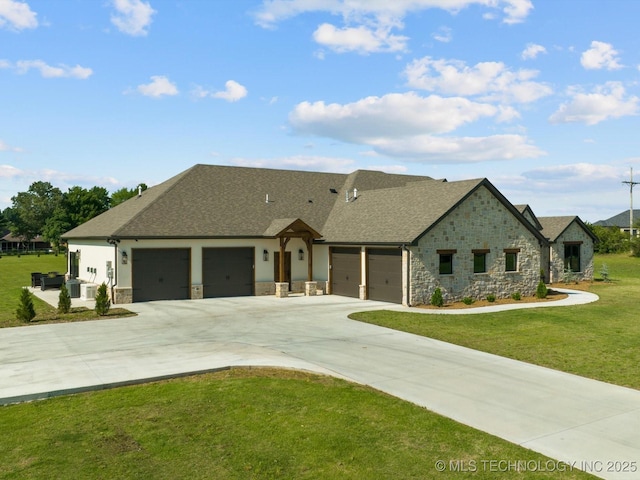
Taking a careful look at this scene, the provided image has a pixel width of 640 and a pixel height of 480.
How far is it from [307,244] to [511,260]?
11498 millimetres

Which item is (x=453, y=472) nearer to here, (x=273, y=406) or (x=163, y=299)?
(x=273, y=406)

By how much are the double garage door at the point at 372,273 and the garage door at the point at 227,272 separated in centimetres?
497

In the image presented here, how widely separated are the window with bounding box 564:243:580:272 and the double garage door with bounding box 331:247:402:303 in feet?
57.5

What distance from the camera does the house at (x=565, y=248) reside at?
34.8 metres

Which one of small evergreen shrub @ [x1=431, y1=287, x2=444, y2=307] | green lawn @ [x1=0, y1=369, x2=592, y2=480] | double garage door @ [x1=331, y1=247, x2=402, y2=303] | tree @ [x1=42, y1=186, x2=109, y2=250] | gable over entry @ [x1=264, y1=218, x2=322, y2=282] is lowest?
green lawn @ [x1=0, y1=369, x2=592, y2=480]

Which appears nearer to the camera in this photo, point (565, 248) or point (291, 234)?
point (291, 234)

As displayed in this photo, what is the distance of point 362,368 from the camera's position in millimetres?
12000

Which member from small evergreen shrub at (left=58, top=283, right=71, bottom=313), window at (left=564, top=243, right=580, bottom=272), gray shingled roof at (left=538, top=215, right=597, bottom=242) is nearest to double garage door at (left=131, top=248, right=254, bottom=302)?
small evergreen shrub at (left=58, top=283, right=71, bottom=313)

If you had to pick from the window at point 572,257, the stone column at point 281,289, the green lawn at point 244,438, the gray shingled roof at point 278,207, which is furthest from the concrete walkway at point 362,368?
the window at point 572,257

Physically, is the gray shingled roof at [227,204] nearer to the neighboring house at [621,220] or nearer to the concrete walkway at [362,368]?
the concrete walkway at [362,368]

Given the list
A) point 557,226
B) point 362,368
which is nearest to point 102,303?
point 362,368

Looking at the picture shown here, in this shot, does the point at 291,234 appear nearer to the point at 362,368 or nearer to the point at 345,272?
the point at 345,272

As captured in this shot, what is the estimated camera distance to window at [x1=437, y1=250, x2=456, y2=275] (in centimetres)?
2450

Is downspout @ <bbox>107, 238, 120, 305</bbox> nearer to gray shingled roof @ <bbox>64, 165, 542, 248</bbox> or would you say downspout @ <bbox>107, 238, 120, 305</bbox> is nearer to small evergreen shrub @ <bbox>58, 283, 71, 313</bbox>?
gray shingled roof @ <bbox>64, 165, 542, 248</bbox>
